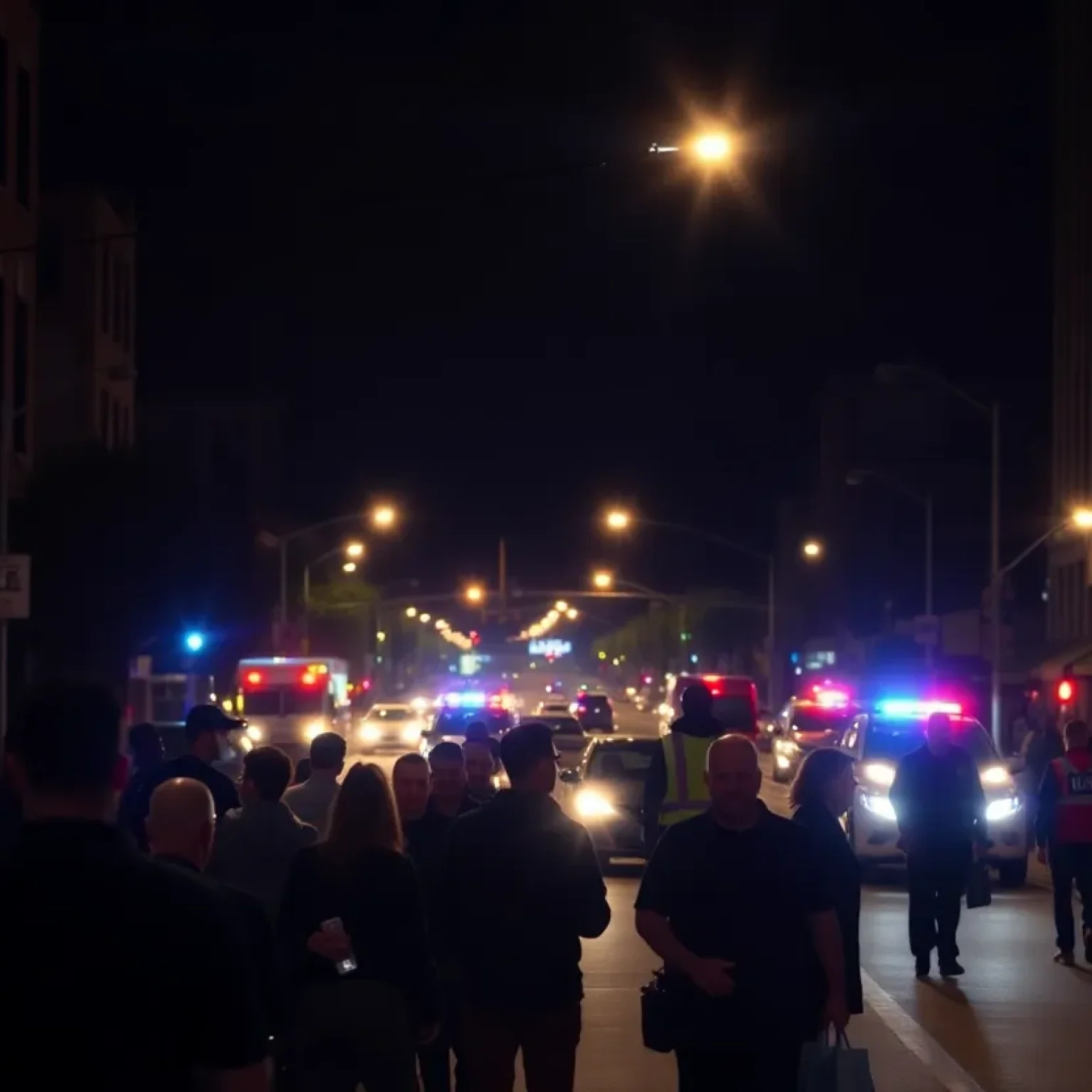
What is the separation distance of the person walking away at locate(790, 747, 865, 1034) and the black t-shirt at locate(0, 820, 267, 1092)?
4679 mm

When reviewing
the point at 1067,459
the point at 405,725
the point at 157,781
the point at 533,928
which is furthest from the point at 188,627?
the point at 533,928

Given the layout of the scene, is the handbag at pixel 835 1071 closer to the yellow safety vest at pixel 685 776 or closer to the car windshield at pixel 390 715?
the yellow safety vest at pixel 685 776

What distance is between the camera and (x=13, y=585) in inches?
992

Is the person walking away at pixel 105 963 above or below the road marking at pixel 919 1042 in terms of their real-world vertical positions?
above

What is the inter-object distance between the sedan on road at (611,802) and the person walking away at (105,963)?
20758mm

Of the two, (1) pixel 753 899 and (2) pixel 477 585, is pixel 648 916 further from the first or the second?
(2) pixel 477 585

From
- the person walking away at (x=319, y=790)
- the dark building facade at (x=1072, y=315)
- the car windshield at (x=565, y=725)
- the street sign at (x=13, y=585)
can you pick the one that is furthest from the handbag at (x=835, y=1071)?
the dark building facade at (x=1072, y=315)

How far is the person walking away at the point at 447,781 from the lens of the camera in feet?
34.1

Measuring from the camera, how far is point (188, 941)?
3.95 metres

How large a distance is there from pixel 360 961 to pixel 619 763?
60.9 feet

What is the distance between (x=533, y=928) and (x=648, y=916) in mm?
502

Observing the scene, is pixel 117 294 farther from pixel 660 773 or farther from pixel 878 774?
pixel 660 773

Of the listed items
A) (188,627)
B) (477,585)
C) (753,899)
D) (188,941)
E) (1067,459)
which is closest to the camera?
(188,941)

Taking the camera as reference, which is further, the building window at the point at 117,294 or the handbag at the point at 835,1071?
the building window at the point at 117,294
